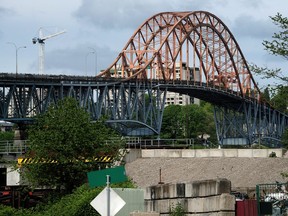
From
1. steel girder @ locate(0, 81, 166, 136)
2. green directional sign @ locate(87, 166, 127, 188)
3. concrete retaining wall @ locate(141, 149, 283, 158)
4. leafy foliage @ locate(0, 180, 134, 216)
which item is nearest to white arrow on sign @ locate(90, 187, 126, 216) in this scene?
green directional sign @ locate(87, 166, 127, 188)

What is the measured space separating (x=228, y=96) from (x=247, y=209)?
513 ft

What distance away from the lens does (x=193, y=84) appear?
546ft

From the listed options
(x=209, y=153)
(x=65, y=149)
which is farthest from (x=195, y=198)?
(x=209, y=153)

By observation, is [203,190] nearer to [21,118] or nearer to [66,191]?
[66,191]

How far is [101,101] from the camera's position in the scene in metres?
141

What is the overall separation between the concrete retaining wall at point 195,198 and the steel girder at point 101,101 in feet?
267

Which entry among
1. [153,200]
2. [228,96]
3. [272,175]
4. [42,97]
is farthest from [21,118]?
[153,200]

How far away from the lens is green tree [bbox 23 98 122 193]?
61.8 m

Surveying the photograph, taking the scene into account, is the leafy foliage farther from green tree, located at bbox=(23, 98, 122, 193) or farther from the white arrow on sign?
the white arrow on sign

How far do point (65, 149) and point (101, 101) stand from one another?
7894 centimetres

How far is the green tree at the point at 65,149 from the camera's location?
61844 mm

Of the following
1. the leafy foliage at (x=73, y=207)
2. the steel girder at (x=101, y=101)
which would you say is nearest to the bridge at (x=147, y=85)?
the steel girder at (x=101, y=101)

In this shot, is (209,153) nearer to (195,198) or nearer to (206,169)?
(206,169)

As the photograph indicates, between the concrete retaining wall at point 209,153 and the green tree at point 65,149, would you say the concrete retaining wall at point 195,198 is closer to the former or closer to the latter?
the green tree at point 65,149
